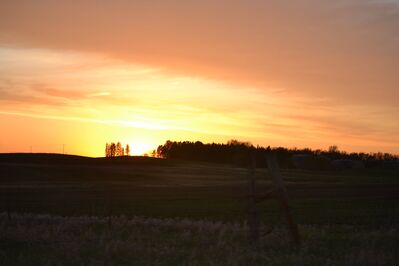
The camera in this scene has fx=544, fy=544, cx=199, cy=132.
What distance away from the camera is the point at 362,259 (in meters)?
11.8

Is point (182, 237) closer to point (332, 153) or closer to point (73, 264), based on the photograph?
point (73, 264)

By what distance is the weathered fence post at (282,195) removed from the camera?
14.8m

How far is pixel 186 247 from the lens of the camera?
46.4 feet

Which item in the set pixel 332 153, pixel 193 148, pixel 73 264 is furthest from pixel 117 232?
pixel 332 153

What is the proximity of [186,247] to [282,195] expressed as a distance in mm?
3261

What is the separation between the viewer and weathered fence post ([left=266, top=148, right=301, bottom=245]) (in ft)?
48.7

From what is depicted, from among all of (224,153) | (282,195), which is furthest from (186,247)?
(224,153)

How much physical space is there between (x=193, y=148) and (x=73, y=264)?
170 metres

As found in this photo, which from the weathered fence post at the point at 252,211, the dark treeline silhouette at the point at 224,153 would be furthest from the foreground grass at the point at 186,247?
the dark treeline silhouette at the point at 224,153

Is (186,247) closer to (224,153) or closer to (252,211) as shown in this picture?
(252,211)

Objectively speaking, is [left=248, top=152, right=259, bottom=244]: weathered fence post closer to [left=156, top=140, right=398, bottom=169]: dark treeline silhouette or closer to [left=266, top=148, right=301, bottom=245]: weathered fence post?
[left=266, top=148, right=301, bottom=245]: weathered fence post

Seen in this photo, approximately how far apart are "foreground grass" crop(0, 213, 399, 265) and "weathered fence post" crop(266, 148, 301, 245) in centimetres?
33

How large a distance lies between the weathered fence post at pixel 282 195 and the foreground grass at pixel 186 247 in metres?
0.33

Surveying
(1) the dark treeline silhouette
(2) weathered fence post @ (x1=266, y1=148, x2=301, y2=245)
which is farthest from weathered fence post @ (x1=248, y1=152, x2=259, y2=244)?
(1) the dark treeline silhouette
